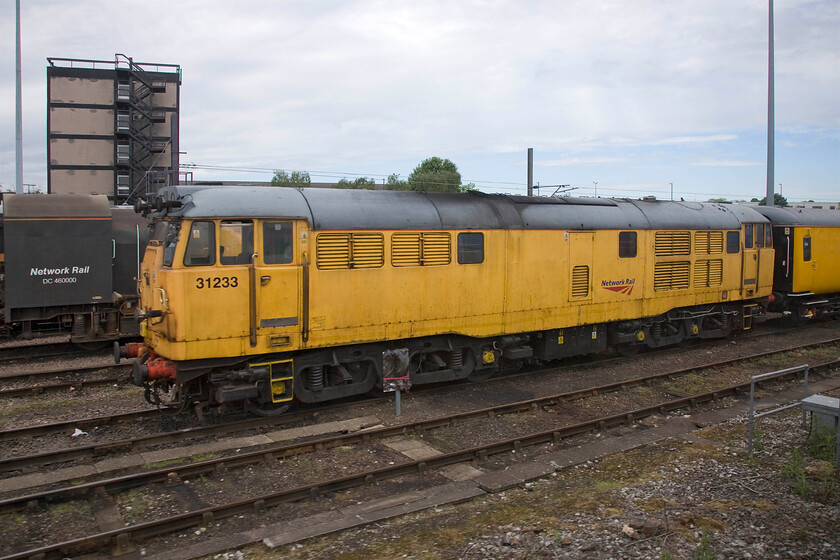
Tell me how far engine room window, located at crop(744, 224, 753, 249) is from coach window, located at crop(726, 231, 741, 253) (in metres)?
0.35

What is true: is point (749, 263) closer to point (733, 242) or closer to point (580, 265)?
point (733, 242)

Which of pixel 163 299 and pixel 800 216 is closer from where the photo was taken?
pixel 163 299

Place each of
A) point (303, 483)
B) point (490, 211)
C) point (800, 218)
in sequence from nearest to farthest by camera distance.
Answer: point (303, 483)
point (490, 211)
point (800, 218)

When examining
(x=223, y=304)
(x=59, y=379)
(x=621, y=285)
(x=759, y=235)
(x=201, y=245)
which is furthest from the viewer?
(x=759, y=235)

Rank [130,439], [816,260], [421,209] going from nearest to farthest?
[130,439]
[421,209]
[816,260]

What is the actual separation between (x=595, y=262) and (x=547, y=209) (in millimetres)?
1650

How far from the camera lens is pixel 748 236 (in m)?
17.1

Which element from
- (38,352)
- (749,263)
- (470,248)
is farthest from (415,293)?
(38,352)

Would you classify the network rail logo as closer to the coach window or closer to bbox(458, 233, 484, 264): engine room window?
bbox(458, 233, 484, 264): engine room window

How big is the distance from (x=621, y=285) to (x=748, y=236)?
544cm

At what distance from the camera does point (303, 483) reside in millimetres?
7883

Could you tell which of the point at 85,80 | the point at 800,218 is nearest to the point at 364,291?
the point at 800,218

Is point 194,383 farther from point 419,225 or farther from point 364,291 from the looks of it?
point 419,225

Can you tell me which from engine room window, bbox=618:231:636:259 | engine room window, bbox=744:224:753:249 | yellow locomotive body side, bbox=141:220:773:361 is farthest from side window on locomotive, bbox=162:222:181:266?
engine room window, bbox=744:224:753:249
